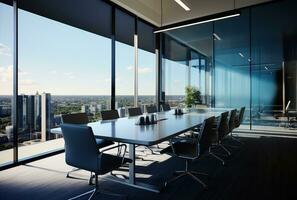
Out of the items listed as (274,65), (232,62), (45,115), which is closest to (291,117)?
(274,65)

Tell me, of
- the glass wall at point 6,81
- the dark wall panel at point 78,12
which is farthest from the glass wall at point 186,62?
the glass wall at point 6,81

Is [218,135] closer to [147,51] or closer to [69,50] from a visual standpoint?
[69,50]

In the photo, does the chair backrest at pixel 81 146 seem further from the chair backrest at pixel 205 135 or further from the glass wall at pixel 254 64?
the glass wall at pixel 254 64

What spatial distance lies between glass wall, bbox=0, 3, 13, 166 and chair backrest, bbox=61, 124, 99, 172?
2.10 m

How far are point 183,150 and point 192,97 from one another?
5.01 meters

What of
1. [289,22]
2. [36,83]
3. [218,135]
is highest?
[289,22]

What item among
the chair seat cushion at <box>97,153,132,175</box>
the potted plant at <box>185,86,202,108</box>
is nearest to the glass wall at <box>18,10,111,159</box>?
the chair seat cushion at <box>97,153,132,175</box>

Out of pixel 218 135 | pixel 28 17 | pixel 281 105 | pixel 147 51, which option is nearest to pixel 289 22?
pixel 281 105

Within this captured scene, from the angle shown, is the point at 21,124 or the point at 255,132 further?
the point at 255,132

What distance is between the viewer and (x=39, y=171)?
141 inches

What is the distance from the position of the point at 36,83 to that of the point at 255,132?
6.02 meters

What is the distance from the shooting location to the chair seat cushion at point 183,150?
113 inches

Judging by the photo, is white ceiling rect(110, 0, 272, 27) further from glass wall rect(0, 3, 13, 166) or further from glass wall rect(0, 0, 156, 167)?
glass wall rect(0, 3, 13, 166)

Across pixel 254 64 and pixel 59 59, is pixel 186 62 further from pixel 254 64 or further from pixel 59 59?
pixel 59 59
